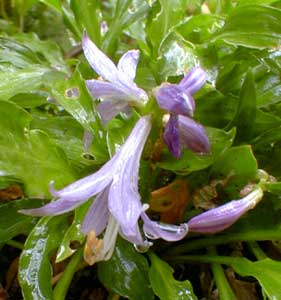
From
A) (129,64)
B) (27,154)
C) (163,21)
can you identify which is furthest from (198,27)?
(27,154)

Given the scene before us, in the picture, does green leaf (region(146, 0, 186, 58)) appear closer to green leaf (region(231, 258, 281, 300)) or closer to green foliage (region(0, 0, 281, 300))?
green foliage (region(0, 0, 281, 300))

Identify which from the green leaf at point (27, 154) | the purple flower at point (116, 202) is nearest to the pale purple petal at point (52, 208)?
the purple flower at point (116, 202)

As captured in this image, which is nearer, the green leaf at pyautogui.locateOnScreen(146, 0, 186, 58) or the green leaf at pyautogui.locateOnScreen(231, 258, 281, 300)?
the green leaf at pyautogui.locateOnScreen(231, 258, 281, 300)

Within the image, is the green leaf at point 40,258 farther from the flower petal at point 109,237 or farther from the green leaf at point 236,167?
the green leaf at point 236,167

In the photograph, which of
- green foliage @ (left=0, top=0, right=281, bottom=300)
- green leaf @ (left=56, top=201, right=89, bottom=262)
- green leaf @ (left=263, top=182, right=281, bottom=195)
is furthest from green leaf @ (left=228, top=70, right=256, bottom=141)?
green leaf @ (left=56, top=201, right=89, bottom=262)

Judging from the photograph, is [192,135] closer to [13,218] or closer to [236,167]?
[236,167]
